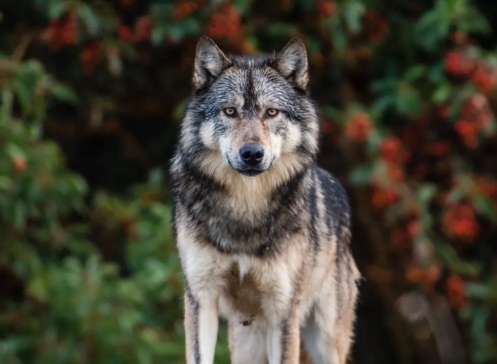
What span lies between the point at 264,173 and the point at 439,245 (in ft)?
17.2

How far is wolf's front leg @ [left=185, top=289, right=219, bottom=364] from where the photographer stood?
5.87 metres

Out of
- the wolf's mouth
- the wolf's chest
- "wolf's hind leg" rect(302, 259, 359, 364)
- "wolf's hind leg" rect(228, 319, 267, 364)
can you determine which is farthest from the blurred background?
the wolf's mouth

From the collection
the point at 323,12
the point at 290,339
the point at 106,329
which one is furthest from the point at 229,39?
the point at 290,339

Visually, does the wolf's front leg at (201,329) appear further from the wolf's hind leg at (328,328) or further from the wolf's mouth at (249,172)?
the wolf's hind leg at (328,328)

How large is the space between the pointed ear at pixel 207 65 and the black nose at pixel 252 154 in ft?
2.02

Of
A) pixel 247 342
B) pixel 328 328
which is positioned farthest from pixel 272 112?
pixel 328 328

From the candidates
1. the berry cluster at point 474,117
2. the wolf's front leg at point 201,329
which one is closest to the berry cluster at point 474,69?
the berry cluster at point 474,117

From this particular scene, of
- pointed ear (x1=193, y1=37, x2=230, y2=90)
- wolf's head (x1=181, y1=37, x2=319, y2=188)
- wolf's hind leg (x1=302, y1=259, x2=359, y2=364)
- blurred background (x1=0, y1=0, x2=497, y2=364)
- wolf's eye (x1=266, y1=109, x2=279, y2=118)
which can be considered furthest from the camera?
blurred background (x1=0, y1=0, x2=497, y2=364)

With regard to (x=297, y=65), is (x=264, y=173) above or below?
below

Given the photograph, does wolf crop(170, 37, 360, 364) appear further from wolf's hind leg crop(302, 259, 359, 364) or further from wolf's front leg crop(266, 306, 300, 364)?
wolf's hind leg crop(302, 259, 359, 364)

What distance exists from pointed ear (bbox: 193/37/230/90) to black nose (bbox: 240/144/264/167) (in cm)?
62

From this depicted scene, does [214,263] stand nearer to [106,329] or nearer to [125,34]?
[106,329]

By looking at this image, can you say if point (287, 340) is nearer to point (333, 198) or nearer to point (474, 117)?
point (333, 198)

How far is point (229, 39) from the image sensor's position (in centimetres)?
1010
